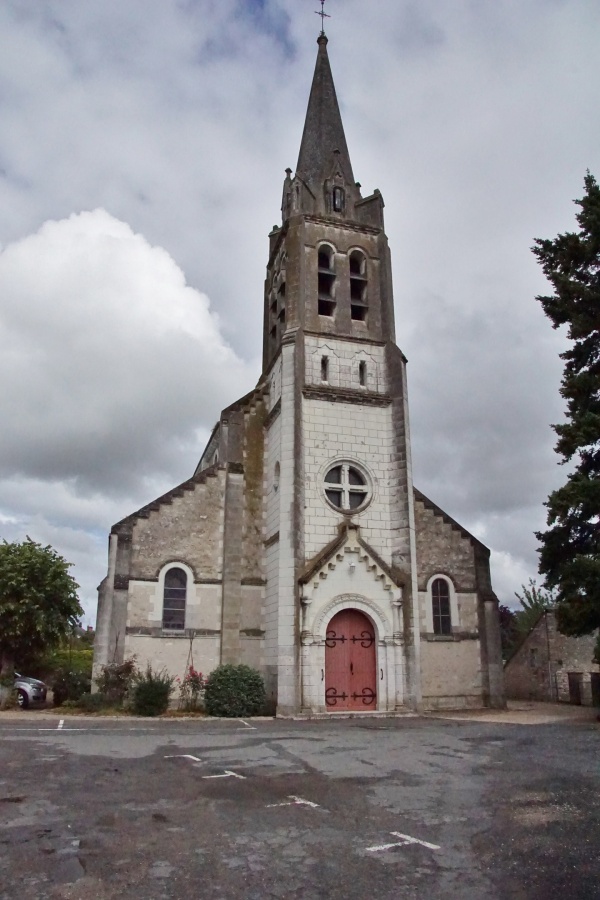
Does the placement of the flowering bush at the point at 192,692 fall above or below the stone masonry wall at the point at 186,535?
below

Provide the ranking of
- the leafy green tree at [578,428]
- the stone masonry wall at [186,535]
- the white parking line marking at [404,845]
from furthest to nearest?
the stone masonry wall at [186,535] < the leafy green tree at [578,428] < the white parking line marking at [404,845]

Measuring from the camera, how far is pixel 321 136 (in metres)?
29.5

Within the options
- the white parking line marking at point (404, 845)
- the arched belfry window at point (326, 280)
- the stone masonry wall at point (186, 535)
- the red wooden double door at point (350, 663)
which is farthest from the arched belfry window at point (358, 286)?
the white parking line marking at point (404, 845)

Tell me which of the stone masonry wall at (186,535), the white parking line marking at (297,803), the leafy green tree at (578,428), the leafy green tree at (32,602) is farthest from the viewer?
the stone masonry wall at (186,535)

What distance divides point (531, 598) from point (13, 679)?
45003 mm

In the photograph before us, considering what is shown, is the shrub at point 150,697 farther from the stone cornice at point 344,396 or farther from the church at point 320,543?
the stone cornice at point 344,396

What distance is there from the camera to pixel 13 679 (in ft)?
69.4

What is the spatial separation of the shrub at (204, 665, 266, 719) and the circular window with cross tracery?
241 inches

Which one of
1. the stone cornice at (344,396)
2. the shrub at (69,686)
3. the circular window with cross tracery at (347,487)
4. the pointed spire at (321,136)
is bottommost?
the shrub at (69,686)

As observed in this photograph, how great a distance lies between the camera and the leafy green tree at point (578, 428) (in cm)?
1758

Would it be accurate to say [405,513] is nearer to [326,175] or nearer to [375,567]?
[375,567]

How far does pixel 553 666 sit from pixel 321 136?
80.5ft

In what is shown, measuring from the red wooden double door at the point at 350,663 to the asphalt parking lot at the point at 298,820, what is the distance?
7631 millimetres

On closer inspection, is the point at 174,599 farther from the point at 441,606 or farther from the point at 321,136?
the point at 321,136
